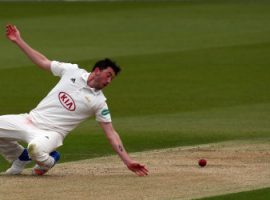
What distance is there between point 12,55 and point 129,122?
32.9 ft

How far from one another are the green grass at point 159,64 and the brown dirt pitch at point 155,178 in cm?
71

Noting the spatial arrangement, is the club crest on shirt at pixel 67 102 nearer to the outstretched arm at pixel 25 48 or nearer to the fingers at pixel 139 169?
the outstretched arm at pixel 25 48

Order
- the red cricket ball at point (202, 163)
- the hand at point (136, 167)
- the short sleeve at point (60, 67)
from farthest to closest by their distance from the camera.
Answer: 1. the red cricket ball at point (202, 163)
2. the short sleeve at point (60, 67)
3. the hand at point (136, 167)

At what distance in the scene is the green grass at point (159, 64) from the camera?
1934cm

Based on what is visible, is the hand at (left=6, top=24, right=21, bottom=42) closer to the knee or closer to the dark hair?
the dark hair

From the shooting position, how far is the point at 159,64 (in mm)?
28203

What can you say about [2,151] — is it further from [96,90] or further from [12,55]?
[12,55]

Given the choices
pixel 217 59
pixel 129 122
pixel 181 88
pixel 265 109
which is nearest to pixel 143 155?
pixel 129 122

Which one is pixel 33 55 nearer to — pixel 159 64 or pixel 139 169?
pixel 139 169

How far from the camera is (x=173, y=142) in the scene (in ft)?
58.8

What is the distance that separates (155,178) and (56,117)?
1327 millimetres

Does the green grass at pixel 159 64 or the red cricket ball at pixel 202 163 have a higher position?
the red cricket ball at pixel 202 163

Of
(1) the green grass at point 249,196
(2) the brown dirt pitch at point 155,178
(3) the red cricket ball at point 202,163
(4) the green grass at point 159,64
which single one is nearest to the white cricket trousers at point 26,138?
(2) the brown dirt pitch at point 155,178

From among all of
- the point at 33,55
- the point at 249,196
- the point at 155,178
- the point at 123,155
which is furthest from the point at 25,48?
A: the point at 249,196
